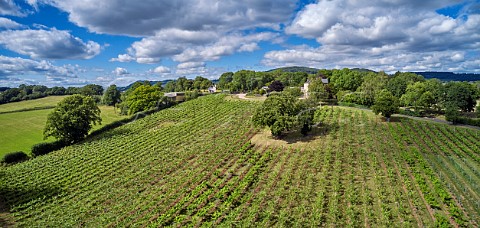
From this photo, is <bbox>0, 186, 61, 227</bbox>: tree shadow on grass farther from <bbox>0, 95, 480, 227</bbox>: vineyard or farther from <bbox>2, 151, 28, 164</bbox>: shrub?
<bbox>2, 151, 28, 164</bbox>: shrub

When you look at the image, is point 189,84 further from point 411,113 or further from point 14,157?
point 411,113

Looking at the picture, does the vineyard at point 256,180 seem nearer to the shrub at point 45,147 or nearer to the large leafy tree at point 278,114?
the large leafy tree at point 278,114

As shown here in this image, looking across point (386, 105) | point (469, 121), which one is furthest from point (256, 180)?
point (469, 121)

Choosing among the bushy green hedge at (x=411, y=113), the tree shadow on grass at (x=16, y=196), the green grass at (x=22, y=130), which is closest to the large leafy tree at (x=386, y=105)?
the bushy green hedge at (x=411, y=113)

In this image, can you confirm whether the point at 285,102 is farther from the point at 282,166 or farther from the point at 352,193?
the point at 352,193

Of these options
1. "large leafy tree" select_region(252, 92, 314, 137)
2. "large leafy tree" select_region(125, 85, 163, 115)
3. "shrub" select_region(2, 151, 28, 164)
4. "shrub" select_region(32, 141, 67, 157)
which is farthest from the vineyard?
"large leafy tree" select_region(125, 85, 163, 115)
